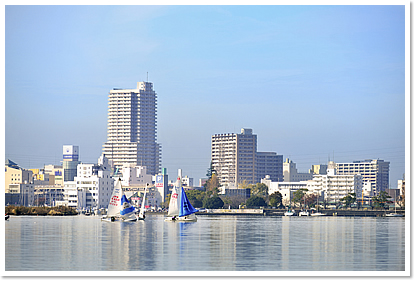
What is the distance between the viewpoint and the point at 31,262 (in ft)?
72.0

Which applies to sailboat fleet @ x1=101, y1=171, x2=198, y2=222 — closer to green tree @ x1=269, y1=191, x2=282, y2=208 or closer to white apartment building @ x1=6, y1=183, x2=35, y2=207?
green tree @ x1=269, y1=191, x2=282, y2=208

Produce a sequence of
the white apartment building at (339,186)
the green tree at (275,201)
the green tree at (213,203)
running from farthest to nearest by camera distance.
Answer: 1. the white apartment building at (339,186)
2. the green tree at (213,203)
3. the green tree at (275,201)

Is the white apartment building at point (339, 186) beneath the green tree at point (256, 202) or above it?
above

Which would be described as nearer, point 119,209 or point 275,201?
→ point 119,209

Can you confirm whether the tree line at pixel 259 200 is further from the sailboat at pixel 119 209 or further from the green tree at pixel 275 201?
the sailboat at pixel 119 209

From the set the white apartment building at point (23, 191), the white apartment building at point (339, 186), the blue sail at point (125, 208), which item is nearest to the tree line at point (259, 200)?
the white apartment building at point (339, 186)

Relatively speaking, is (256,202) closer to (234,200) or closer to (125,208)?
(234,200)

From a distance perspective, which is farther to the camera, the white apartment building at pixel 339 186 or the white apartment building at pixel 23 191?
the white apartment building at pixel 339 186

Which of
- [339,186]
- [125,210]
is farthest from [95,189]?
[125,210]

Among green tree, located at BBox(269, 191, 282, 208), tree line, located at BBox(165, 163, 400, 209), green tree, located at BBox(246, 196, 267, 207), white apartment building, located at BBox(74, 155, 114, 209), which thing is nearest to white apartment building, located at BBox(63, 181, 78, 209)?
white apartment building, located at BBox(74, 155, 114, 209)
